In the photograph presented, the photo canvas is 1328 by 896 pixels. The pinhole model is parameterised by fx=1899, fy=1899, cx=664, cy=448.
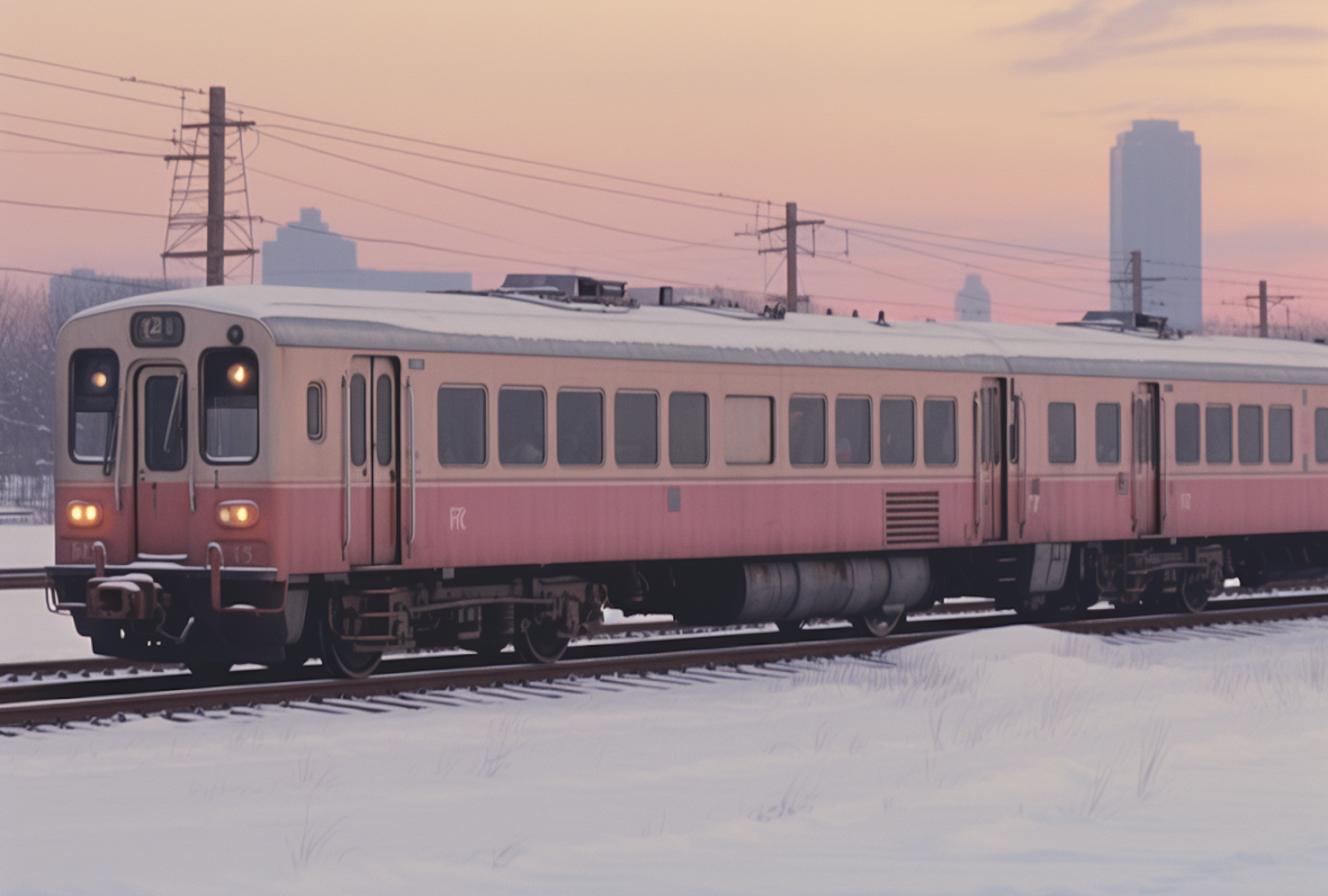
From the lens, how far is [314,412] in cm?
1526

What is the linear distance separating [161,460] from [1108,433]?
36.9ft

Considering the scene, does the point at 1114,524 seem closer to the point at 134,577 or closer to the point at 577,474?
the point at 577,474

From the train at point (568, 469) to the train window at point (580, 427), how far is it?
0.03m

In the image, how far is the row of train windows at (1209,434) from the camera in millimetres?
21469

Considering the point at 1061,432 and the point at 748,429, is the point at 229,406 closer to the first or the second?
the point at 748,429

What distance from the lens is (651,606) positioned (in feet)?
62.4

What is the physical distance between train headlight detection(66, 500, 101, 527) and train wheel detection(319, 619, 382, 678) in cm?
208

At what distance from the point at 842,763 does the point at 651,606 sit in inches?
294

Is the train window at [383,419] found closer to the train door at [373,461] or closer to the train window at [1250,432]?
the train door at [373,461]

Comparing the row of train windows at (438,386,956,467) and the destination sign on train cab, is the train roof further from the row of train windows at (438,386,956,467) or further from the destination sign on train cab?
the row of train windows at (438,386,956,467)

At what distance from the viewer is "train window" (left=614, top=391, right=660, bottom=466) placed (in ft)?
57.1

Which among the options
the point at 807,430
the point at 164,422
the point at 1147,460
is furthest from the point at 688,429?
the point at 1147,460

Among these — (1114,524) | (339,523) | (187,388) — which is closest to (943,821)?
(339,523)

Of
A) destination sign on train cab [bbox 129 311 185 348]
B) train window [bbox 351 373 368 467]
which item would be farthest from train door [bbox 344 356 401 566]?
destination sign on train cab [bbox 129 311 185 348]
